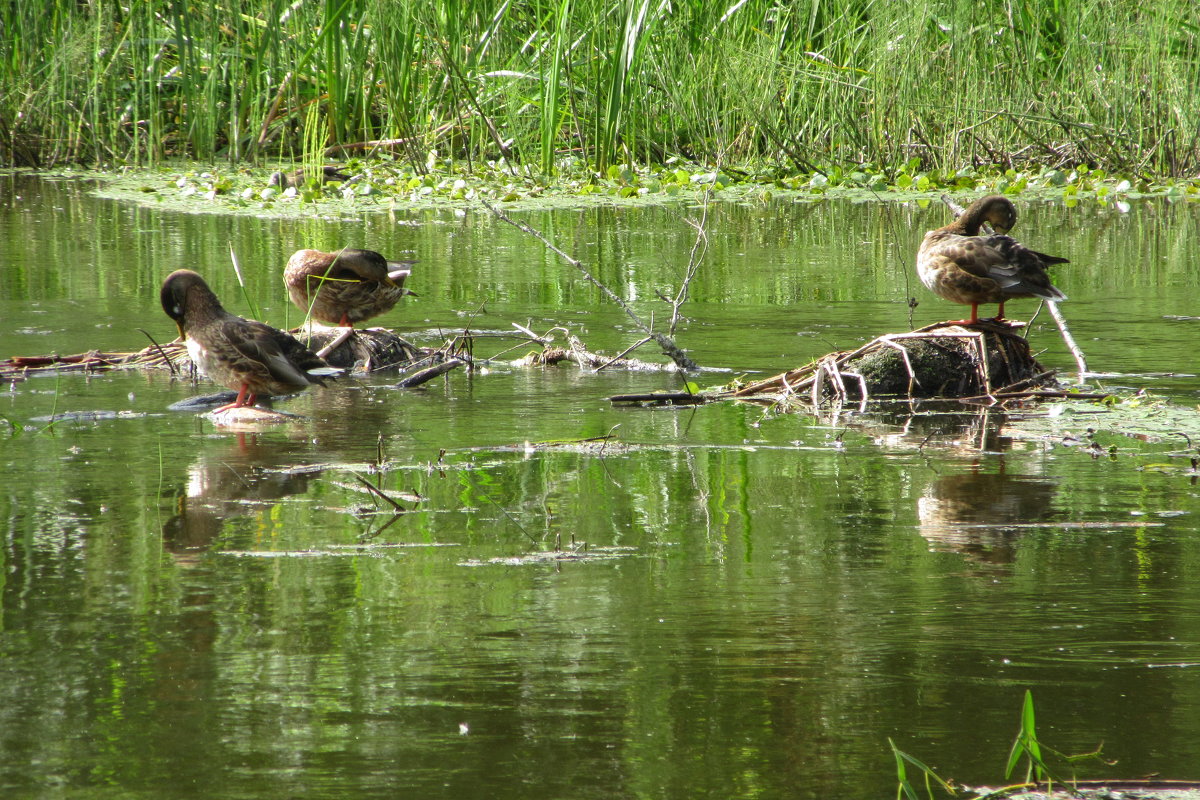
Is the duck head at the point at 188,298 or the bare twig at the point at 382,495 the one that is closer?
the bare twig at the point at 382,495

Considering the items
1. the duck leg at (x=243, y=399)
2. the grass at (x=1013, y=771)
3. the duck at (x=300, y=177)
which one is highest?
the duck at (x=300, y=177)

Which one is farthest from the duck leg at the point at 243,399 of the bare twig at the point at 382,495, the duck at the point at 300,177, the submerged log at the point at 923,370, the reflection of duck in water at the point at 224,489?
the duck at the point at 300,177

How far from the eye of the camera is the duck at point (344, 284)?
7.41 m

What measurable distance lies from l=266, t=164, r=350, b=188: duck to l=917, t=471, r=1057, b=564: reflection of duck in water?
10.7m

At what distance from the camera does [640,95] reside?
15.4 m

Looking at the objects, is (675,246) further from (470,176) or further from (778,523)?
(778,523)

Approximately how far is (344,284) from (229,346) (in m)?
1.73

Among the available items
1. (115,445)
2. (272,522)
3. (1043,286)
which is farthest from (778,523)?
(1043,286)

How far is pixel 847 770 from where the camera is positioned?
254 cm

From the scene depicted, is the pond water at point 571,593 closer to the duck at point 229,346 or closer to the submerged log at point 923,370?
the duck at point 229,346

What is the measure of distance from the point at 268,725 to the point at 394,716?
23cm

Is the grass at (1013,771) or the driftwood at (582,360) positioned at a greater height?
the driftwood at (582,360)

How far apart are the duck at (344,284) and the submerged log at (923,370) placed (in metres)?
2.21

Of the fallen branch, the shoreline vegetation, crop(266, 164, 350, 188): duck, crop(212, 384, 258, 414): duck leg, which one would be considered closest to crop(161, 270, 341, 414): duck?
crop(212, 384, 258, 414): duck leg
